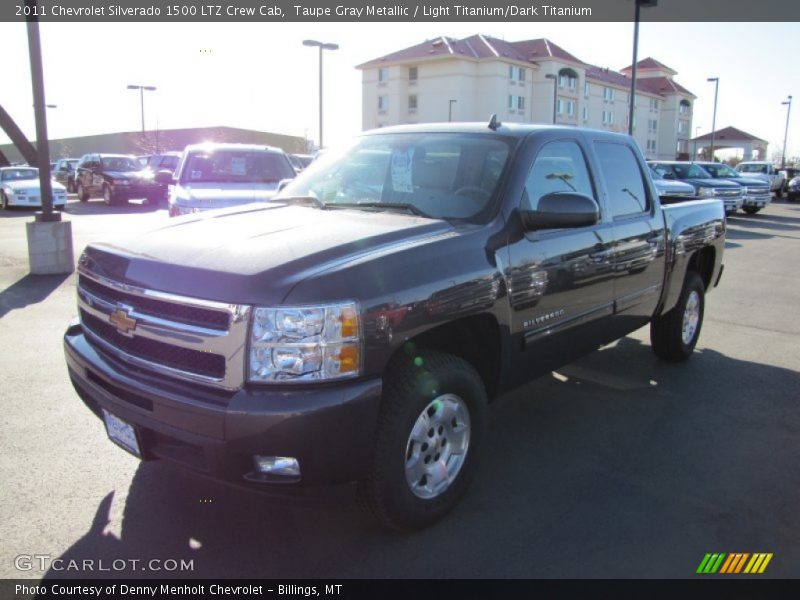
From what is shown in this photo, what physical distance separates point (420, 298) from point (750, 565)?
6.43 feet

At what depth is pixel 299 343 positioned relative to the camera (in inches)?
106

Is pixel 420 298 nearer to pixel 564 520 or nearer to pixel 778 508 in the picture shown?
pixel 564 520

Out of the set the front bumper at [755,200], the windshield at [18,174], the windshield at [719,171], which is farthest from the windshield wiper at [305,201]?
the front bumper at [755,200]

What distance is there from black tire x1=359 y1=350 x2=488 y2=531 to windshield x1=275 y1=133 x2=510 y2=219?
0.93 meters

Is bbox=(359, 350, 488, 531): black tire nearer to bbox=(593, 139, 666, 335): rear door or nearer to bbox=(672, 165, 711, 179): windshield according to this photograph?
bbox=(593, 139, 666, 335): rear door

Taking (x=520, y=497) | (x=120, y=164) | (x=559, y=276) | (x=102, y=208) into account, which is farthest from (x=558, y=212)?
(x=120, y=164)

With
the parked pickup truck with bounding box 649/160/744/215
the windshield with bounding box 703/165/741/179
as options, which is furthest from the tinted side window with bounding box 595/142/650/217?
the windshield with bounding box 703/165/741/179

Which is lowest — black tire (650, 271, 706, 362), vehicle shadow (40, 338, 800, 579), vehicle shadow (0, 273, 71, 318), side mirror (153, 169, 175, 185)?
vehicle shadow (40, 338, 800, 579)

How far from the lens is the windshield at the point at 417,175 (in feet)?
12.6

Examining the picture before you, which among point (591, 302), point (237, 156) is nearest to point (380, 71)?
point (237, 156)

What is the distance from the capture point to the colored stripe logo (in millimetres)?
3080

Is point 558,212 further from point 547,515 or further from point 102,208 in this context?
point 102,208
